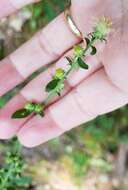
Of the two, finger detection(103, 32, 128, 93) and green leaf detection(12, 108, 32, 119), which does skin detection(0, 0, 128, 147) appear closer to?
finger detection(103, 32, 128, 93)

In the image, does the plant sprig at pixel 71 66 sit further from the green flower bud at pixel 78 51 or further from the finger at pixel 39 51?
the finger at pixel 39 51

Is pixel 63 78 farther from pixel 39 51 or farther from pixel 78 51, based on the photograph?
pixel 39 51

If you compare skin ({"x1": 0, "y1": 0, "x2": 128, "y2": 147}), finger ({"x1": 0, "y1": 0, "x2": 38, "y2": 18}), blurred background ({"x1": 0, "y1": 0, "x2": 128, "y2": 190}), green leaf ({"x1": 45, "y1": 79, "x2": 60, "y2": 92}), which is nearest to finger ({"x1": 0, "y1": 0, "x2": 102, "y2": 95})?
skin ({"x1": 0, "y1": 0, "x2": 128, "y2": 147})

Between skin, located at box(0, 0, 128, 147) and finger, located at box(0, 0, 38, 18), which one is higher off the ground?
finger, located at box(0, 0, 38, 18)

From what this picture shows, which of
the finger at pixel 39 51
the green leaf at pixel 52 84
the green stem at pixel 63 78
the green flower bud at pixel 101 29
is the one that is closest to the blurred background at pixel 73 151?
the finger at pixel 39 51

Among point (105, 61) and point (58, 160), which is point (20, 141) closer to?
point (105, 61)

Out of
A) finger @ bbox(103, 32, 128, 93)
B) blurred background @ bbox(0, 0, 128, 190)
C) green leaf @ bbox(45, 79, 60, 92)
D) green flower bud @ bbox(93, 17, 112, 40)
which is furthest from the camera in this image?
blurred background @ bbox(0, 0, 128, 190)

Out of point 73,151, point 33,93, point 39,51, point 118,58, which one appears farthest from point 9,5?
point 73,151
